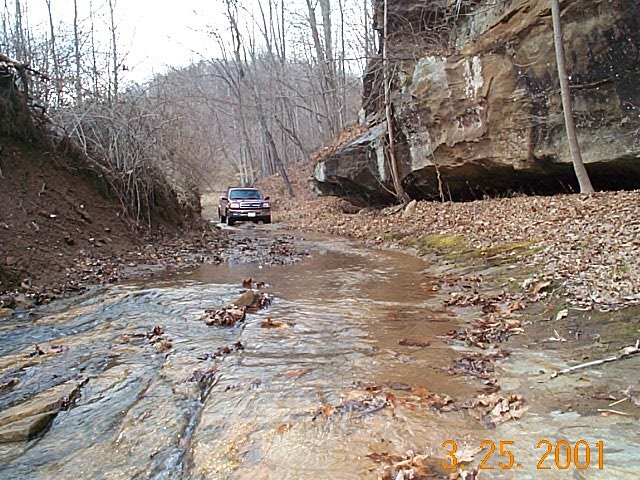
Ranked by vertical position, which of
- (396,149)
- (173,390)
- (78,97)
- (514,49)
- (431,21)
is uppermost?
(431,21)

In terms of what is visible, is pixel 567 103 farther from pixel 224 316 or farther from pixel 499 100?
pixel 224 316

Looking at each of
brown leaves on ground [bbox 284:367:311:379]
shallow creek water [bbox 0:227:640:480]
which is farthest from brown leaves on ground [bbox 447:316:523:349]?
brown leaves on ground [bbox 284:367:311:379]

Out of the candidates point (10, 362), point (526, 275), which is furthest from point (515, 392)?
point (10, 362)

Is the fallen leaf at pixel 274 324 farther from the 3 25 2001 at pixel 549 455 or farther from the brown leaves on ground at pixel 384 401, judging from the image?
the 3 25 2001 at pixel 549 455

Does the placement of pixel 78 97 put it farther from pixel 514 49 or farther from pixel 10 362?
pixel 514 49

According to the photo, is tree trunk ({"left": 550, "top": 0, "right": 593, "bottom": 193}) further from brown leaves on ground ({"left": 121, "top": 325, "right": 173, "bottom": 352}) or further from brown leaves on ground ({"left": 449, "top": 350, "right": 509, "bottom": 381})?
brown leaves on ground ({"left": 121, "top": 325, "right": 173, "bottom": 352})

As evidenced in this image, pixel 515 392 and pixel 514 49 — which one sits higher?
pixel 514 49

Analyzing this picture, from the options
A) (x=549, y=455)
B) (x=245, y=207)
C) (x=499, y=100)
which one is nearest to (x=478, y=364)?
(x=549, y=455)

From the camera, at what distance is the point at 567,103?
11609 millimetres

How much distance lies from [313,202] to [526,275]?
72.8 ft

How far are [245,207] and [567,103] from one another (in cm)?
1650

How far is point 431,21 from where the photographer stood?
1970 cm

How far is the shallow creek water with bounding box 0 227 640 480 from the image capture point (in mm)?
3234

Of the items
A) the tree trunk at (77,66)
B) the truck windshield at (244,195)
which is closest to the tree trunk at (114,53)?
the tree trunk at (77,66)
